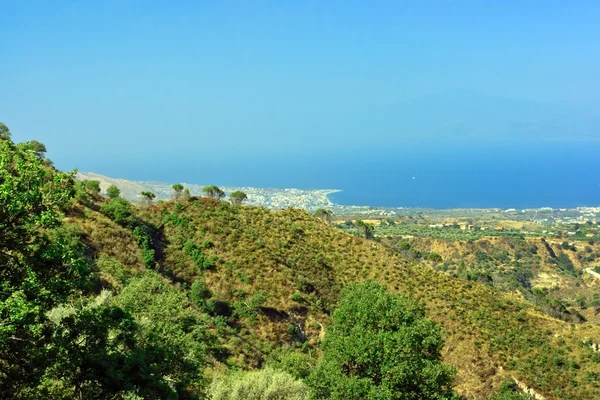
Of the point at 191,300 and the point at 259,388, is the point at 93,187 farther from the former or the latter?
the point at 259,388

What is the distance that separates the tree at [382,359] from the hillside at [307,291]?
30.9ft

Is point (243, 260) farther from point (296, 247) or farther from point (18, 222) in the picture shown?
point (18, 222)

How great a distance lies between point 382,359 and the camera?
55.4 ft

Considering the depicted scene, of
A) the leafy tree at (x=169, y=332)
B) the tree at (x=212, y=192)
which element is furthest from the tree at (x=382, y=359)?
the tree at (x=212, y=192)

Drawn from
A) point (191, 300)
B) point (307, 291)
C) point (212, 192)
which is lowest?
point (307, 291)

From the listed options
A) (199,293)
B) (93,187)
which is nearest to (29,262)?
(199,293)

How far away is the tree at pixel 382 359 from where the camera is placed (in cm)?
Result: 1630

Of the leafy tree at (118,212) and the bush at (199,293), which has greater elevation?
the leafy tree at (118,212)

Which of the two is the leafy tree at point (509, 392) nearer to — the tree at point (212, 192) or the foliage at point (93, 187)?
the foliage at point (93, 187)

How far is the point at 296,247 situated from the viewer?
44.3 metres

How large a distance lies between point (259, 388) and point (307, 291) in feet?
73.4

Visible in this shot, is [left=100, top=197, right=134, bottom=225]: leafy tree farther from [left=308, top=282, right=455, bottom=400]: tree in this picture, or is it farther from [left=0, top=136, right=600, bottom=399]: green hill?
[left=308, top=282, right=455, bottom=400]: tree

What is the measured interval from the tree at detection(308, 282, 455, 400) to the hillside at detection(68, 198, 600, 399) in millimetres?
9430

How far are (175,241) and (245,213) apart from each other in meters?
10.4
